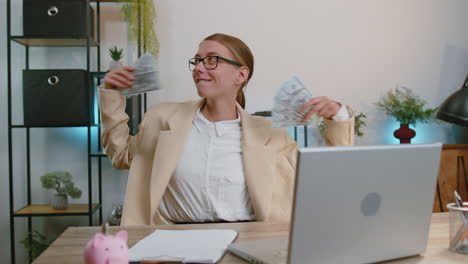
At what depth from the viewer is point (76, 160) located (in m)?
3.42

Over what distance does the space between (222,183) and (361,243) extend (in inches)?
38.0

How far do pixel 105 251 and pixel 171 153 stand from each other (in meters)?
1.04

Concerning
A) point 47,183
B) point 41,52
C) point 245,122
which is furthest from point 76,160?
point 245,122

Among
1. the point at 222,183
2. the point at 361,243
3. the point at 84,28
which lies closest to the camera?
the point at 361,243

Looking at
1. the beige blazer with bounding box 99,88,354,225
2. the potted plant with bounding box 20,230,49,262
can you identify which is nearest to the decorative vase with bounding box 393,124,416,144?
the beige blazer with bounding box 99,88,354,225

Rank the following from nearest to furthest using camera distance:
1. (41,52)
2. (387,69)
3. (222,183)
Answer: (222,183) < (41,52) < (387,69)

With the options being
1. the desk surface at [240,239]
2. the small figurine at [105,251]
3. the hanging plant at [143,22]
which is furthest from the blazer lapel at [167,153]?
the hanging plant at [143,22]

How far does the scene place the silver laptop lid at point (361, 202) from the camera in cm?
85

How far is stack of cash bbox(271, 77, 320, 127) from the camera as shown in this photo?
1.63m

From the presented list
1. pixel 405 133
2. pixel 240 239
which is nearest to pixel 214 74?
pixel 240 239

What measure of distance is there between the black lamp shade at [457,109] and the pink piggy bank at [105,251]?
1.02 m

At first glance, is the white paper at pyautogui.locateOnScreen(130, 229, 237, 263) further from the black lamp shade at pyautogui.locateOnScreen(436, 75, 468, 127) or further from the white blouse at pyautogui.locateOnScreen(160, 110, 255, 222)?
the black lamp shade at pyautogui.locateOnScreen(436, 75, 468, 127)

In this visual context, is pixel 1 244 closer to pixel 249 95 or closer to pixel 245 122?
pixel 249 95

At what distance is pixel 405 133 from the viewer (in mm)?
3383
